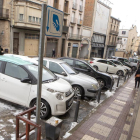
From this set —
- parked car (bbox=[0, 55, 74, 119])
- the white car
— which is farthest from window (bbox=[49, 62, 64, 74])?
the white car

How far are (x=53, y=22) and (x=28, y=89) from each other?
110 inches

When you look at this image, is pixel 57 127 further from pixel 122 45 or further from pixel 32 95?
pixel 122 45

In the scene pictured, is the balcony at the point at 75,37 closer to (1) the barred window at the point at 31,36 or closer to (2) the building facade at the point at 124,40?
(1) the barred window at the point at 31,36

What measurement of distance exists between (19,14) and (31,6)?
2002mm

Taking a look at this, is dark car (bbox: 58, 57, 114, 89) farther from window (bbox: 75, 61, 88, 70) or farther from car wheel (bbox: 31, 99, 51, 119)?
car wheel (bbox: 31, 99, 51, 119)

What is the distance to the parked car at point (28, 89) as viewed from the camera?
4441 millimetres

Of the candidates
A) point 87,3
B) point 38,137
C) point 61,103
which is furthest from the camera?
point 87,3

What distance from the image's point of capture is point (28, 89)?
4.55 m

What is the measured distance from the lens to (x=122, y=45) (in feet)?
176

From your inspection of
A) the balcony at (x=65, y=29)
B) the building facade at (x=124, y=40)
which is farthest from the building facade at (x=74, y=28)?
the building facade at (x=124, y=40)

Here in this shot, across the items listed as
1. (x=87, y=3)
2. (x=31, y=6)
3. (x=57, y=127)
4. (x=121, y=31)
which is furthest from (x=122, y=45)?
(x=57, y=127)

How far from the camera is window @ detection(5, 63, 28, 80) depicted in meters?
4.78

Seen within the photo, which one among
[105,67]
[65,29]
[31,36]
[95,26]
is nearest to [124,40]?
[95,26]

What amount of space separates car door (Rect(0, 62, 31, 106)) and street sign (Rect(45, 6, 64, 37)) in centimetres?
264
